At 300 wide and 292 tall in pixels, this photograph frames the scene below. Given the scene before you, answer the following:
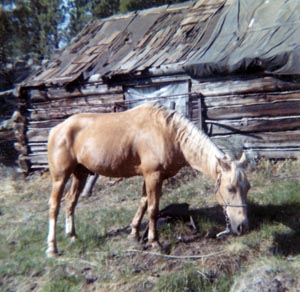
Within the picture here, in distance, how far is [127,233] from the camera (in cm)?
682

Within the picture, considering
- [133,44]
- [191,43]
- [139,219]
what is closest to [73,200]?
[139,219]

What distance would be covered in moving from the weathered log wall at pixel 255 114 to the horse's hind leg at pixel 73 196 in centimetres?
387

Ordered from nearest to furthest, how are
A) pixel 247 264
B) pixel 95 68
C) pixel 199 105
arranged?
pixel 247 264
pixel 199 105
pixel 95 68

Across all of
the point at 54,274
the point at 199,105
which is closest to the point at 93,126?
the point at 54,274

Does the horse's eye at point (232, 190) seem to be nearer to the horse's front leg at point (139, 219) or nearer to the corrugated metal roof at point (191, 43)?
the horse's front leg at point (139, 219)

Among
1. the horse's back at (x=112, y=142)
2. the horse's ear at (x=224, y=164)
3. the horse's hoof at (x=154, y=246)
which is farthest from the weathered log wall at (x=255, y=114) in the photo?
the horse's ear at (x=224, y=164)

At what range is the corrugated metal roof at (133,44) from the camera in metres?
11.7

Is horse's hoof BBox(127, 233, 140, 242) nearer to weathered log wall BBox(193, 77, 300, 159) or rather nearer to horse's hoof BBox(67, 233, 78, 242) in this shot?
horse's hoof BBox(67, 233, 78, 242)

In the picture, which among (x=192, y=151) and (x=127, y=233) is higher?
(x=192, y=151)

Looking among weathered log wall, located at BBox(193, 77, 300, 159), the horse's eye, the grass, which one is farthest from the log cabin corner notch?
the horse's eye

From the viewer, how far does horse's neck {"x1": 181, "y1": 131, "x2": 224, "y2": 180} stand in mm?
Answer: 5719

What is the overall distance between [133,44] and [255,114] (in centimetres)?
427

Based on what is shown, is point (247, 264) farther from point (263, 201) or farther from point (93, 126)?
point (93, 126)

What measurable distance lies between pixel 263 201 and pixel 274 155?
2796 mm
